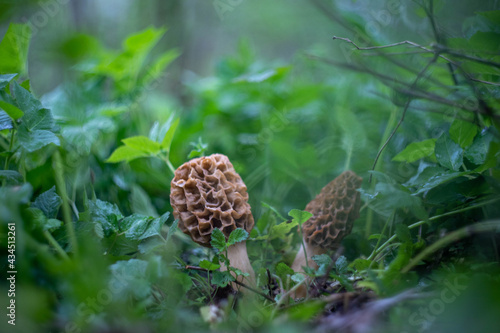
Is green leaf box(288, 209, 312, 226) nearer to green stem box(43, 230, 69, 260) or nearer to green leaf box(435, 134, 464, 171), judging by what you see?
green leaf box(435, 134, 464, 171)

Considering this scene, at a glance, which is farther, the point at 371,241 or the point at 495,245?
the point at 371,241

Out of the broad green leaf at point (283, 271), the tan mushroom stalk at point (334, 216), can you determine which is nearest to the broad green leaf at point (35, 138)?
the broad green leaf at point (283, 271)

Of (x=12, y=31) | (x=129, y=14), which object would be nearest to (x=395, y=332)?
(x=12, y=31)

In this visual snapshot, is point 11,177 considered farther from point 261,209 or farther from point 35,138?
point 261,209

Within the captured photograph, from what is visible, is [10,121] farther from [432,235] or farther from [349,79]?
[349,79]

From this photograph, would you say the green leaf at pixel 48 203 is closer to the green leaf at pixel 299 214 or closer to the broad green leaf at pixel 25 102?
the broad green leaf at pixel 25 102

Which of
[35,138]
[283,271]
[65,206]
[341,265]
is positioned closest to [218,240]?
[283,271]
